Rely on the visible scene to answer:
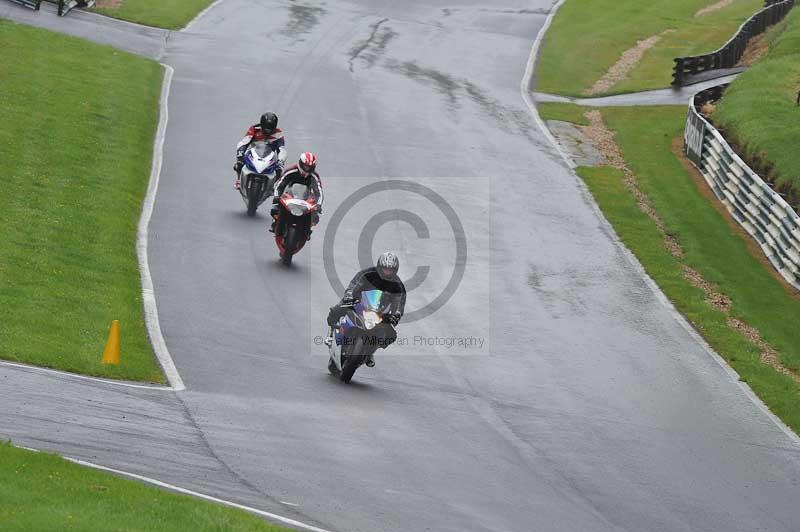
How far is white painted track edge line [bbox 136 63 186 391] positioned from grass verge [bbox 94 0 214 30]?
11.6 m

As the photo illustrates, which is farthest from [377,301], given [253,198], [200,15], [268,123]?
[200,15]

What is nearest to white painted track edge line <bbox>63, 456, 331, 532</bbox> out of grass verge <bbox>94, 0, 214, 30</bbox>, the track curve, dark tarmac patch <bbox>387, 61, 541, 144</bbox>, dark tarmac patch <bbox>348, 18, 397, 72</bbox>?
the track curve

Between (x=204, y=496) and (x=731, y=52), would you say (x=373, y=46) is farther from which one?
(x=204, y=496)

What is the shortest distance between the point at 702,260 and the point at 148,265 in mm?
13204

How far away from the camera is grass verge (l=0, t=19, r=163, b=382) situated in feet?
61.2

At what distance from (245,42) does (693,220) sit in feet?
75.1

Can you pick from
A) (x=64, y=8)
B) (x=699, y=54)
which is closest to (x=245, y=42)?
(x=64, y=8)

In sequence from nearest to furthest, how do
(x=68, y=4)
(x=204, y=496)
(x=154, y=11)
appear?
1. (x=204, y=496)
2. (x=68, y=4)
3. (x=154, y=11)

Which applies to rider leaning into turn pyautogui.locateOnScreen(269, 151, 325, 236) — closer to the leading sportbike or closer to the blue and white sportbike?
the blue and white sportbike

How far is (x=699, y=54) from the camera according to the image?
55.2 m

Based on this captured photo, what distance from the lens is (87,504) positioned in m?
11.4

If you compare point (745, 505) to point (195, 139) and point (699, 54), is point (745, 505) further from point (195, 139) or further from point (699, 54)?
point (699, 54)

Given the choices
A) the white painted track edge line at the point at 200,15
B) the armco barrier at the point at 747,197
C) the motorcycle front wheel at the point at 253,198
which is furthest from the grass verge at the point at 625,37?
the motorcycle front wheel at the point at 253,198

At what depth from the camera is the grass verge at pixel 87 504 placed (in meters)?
10.7
